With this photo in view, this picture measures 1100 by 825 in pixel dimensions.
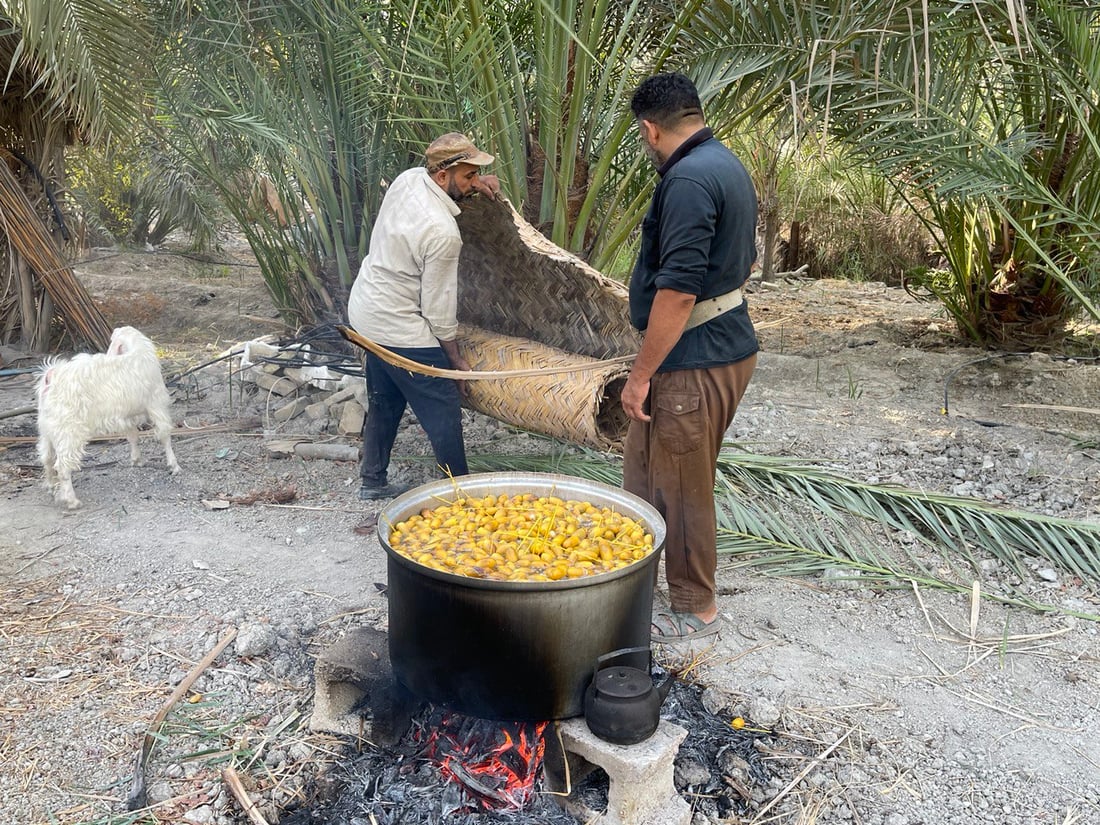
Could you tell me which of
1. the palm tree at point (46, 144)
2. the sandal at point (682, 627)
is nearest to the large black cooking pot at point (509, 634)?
the sandal at point (682, 627)

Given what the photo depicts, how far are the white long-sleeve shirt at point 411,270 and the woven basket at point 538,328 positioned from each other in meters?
0.36

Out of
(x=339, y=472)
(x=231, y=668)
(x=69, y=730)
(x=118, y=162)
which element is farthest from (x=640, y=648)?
(x=118, y=162)

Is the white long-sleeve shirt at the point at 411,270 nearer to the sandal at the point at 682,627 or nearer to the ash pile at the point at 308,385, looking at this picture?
the ash pile at the point at 308,385

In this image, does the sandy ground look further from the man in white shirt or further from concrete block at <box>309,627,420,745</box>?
the man in white shirt

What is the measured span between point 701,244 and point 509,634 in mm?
1483

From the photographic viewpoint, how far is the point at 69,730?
3.01 m

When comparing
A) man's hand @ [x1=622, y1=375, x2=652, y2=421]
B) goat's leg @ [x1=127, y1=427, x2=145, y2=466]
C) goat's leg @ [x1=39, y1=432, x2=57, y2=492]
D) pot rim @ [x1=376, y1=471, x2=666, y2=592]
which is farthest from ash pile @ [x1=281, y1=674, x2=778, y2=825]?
goat's leg @ [x1=127, y1=427, x2=145, y2=466]

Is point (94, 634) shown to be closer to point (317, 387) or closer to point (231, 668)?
point (231, 668)

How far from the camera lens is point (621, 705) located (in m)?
2.51

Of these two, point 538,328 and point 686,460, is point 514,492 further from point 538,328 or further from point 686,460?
point 538,328

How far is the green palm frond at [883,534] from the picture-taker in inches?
167

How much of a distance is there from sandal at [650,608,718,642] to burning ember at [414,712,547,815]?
96cm

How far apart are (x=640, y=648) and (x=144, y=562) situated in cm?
272

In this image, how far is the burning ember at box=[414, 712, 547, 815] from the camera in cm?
271
